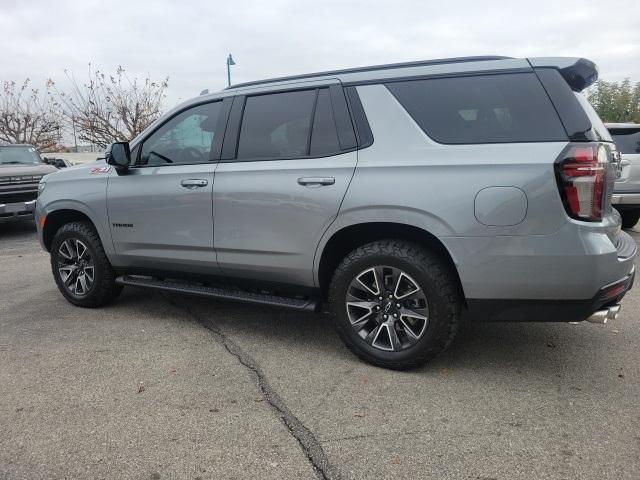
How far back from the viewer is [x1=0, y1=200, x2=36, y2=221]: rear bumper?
30.7ft

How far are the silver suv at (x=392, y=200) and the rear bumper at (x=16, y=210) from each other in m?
6.05

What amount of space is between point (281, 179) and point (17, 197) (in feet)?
26.1

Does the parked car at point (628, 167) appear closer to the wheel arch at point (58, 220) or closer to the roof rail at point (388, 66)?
the roof rail at point (388, 66)

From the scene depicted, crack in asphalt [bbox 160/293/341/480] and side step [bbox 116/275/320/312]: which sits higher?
side step [bbox 116/275/320/312]

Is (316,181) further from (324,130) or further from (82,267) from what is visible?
(82,267)

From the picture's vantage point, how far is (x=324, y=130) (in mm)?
3648

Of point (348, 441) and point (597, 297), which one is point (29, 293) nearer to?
point (348, 441)

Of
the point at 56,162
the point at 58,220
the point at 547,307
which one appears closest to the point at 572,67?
the point at 547,307

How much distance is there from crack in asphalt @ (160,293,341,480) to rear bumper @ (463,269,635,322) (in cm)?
123

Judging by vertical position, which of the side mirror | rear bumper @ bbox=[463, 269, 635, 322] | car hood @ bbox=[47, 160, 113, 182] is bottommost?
rear bumper @ bbox=[463, 269, 635, 322]

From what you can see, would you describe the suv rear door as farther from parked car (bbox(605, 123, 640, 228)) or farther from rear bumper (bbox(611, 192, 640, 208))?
rear bumper (bbox(611, 192, 640, 208))

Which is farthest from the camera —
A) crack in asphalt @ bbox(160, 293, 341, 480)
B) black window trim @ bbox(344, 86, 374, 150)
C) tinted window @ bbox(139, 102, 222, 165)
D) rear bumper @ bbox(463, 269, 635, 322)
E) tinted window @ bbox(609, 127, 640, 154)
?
tinted window @ bbox(609, 127, 640, 154)

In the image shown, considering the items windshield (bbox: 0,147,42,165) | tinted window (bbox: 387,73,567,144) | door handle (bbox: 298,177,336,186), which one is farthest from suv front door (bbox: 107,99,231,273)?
windshield (bbox: 0,147,42,165)

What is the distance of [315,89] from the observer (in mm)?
3754
